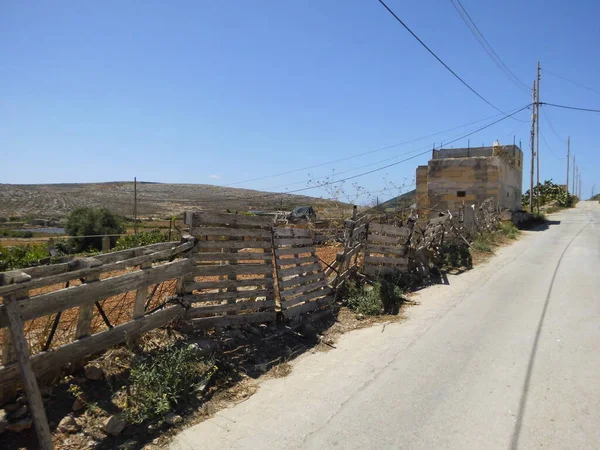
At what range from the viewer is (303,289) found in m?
7.10

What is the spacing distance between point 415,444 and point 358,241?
5625 mm

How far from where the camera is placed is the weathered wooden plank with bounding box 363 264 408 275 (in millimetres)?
9004

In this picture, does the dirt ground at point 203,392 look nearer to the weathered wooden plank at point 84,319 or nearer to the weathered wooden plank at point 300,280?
the weathered wooden plank at point 84,319

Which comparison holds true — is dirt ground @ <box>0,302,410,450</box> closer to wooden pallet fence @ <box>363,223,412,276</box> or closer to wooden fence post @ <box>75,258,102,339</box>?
wooden fence post @ <box>75,258,102,339</box>

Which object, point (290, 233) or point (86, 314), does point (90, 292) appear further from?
point (290, 233)

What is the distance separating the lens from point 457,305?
27.3 feet

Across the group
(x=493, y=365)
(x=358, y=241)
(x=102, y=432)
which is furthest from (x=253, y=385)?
(x=358, y=241)

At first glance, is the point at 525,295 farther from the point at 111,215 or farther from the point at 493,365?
the point at 111,215

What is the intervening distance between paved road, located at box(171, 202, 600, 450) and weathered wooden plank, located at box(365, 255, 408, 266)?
1618 mm

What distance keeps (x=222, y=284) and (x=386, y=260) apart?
4.83 meters

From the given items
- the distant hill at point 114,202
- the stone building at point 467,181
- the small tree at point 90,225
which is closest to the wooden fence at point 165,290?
the distant hill at point 114,202

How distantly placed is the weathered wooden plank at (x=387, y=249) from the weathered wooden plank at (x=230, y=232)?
3.32 meters

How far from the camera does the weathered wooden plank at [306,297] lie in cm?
669

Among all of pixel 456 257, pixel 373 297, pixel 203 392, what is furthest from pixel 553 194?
pixel 203 392
